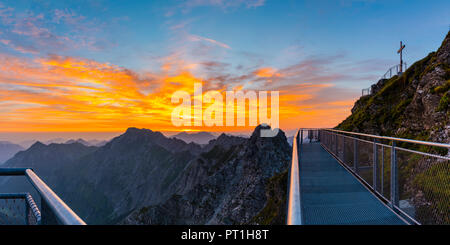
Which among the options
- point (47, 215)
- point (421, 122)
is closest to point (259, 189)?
point (421, 122)

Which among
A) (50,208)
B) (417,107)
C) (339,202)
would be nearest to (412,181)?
(339,202)

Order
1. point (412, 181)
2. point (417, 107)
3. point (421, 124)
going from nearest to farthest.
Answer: point (412, 181) < point (421, 124) < point (417, 107)

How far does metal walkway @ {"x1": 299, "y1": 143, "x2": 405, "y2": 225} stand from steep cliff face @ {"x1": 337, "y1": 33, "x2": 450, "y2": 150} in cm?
1260

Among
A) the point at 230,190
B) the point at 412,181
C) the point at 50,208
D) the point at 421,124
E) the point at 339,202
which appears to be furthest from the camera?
the point at 230,190

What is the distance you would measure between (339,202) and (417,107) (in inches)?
881

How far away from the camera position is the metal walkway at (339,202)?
502 cm

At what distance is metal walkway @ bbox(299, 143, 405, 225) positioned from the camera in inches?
197

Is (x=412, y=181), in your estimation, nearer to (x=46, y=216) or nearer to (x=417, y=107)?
(x=46, y=216)

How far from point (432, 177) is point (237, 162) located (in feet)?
494

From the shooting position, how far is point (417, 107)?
22203 millimetres

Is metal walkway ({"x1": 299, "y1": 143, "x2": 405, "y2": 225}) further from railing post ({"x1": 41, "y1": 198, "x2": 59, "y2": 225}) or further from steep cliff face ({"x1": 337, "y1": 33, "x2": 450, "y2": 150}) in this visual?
steep cliff face ({"x1": 337, "y1": 33, "x2": 450, "y2": 150})

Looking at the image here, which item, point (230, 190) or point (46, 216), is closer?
point (46, 216)
